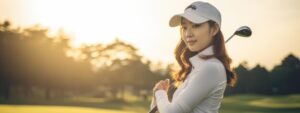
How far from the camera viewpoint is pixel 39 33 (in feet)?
53.3

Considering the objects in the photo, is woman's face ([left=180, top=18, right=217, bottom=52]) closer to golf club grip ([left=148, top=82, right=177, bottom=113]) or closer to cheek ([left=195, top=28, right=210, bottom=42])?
cheek ([left=195, top=28, right=210, bottom=42])

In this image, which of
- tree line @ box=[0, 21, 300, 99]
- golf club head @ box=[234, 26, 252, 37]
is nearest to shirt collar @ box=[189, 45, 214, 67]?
golf club head @ box=[234, 26, 252, 37]

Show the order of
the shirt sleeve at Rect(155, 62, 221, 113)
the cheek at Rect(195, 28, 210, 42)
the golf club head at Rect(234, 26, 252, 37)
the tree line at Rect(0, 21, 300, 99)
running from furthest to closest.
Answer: the tree line at Rect(0, 21, 300, 99) < the golf club head at Rect(234, 26, 252, 37) < the cheek at Rect(195, 28, 210, 42) < the shirt sleeve at Rect(155, 62, 221, 113)

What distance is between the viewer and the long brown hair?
1579 mm

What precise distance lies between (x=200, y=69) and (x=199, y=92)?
0.20 feet

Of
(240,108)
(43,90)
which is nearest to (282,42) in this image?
(240,108)

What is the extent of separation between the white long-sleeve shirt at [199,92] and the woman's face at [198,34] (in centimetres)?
8

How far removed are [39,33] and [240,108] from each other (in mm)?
6104

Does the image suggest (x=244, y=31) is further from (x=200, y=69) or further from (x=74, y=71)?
(x=74, y=71)

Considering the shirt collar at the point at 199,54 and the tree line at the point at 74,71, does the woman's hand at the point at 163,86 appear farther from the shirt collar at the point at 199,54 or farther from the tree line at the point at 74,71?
the tree line at the point at 74,71

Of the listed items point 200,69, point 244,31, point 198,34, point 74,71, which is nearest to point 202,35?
point 198,34

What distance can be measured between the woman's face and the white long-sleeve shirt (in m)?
0.08

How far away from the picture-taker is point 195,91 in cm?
149

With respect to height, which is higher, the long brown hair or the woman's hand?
the long brown hair
